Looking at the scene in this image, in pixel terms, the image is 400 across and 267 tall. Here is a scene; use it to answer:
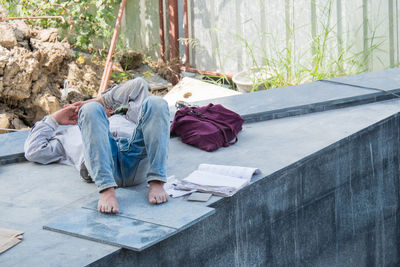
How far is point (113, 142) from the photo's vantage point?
3600 millimetres

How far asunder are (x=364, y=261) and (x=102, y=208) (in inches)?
93.8

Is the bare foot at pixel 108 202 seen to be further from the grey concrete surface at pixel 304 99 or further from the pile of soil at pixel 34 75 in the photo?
the pile of soil at pixel 34 75

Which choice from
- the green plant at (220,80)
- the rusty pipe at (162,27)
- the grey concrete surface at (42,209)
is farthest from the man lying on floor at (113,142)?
the rusty pipe at (162,27)

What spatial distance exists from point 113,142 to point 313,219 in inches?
55.5

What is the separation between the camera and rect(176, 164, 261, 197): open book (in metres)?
3.37

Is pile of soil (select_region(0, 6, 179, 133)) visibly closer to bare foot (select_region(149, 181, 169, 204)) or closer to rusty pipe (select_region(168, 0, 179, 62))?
rusty pipe (select_region(168, 0, 179, 62))

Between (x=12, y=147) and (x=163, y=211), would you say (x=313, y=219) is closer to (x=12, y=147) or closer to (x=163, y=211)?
(x=163, y=211)

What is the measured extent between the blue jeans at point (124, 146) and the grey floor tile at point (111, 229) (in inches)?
8.5

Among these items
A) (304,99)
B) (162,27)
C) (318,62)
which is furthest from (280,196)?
(162,27)

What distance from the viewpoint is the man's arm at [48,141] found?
A: 13.4ft

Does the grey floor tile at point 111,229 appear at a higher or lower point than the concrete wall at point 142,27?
lower

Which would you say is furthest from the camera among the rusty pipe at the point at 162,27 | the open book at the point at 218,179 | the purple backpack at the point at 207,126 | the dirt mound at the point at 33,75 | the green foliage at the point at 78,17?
the rusty pipe at the point at 162,27

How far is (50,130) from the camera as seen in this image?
4184 millimetres

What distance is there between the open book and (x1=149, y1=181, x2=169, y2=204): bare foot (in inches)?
6.5
